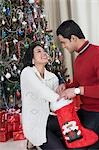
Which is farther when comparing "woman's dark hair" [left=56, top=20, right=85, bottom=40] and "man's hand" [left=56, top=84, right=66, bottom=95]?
"man's hand" [left=56, top=84, right=66, bottom=95]

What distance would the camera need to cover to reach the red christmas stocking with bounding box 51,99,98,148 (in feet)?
7.23

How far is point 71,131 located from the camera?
2.21 meters

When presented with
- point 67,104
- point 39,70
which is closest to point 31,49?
point 39,70

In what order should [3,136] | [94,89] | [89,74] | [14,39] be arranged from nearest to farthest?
1. [94,89]
2. [89,74]
3. [3,136]
4. [14,39]

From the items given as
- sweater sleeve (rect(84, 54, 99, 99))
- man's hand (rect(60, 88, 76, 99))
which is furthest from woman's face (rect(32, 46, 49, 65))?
sweater sleeve (rect(84, 54, 99, 99))

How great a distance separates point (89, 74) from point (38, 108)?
51cm

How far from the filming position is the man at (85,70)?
2.19 metres

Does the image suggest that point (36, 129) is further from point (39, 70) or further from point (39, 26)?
point (39, 26)

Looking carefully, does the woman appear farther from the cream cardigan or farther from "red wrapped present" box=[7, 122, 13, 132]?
"red wrapped present" box=[7, 122, 13, 132]

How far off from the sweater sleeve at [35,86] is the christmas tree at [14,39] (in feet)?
2.92

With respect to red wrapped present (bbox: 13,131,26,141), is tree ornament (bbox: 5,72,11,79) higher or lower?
higher

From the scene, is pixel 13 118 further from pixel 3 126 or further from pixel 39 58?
pixel 39 58

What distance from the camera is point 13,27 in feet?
10.8

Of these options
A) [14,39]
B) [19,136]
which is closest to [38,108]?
[19,136]
